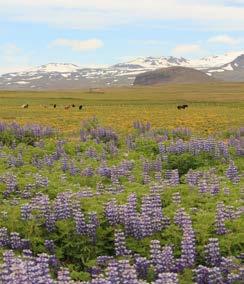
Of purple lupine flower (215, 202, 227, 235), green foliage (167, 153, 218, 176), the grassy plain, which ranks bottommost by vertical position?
the grassy plain

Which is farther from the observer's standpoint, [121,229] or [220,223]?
[121,229]

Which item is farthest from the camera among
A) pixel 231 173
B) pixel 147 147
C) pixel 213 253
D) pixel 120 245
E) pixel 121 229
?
pixel 147 147

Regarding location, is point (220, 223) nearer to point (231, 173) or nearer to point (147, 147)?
point (231, 173)

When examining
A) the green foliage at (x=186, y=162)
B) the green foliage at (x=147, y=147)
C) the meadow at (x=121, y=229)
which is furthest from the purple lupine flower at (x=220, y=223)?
the green foliage at (x=147, y=147)

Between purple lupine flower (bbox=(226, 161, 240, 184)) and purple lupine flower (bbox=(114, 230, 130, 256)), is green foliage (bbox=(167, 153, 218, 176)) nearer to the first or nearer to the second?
purple lupine flower (bbox=(226, 161, 240, 184))

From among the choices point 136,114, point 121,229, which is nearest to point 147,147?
point 121,229

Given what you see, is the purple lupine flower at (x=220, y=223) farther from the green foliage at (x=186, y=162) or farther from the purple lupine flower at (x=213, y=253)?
the green foliage at (x=186, y=162)

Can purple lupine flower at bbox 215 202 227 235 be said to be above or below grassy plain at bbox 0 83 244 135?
above

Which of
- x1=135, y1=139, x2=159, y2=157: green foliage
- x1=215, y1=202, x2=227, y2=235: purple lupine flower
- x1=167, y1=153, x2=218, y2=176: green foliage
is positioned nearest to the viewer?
x1=215, y1=202, x2=227, y2=235: purple lupine flower

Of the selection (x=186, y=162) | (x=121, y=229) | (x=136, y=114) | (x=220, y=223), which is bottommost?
(x=136, y=114)

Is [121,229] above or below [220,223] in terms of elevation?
below

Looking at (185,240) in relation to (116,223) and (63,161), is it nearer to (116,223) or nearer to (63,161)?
(116,223)

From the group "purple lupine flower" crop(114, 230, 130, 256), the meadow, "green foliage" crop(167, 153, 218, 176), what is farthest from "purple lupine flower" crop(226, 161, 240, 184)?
"purple lupine flower" crop(114, 230, 130, 256)

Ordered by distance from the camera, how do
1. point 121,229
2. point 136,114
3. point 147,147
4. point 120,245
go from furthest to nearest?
point 136,114 < point 147,147 < point 121,229 < point 120,245
